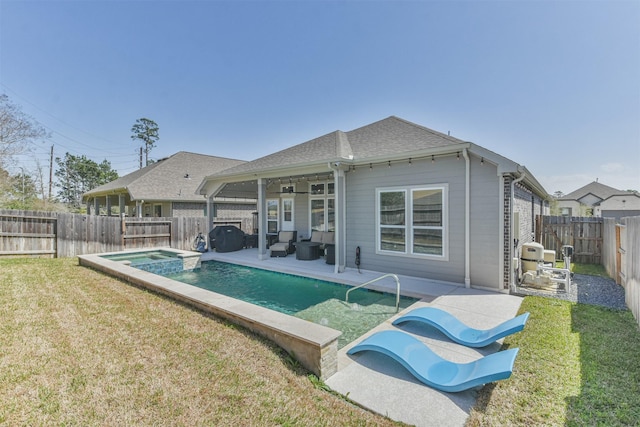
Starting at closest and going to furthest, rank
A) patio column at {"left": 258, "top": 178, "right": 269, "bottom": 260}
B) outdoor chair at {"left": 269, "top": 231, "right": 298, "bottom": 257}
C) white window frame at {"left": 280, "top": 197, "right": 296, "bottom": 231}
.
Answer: patio column at {"left": 258, "top": 178, "right": 269, "bottom": 260} < outdoor chair at {"left": 269, "top": 231, "right": 298, "bottom": 257} < white window frame at {"left": 280, "top": 197, "right": 296, "bottom": 231}

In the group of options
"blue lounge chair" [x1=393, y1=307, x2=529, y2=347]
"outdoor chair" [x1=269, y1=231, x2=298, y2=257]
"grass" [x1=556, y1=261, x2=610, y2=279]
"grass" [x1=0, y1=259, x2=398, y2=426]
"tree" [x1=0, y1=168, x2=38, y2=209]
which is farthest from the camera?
"tree" [x1=0, y1=168, x2=38, y2=209]

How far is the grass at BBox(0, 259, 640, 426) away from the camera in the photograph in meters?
2.42

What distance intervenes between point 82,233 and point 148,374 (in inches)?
443

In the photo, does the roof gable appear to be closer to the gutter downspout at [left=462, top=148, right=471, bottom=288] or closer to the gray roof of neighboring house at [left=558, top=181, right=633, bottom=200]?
the gray roof of neighboring house at [left=558, top=181, right=633, bottom=200]

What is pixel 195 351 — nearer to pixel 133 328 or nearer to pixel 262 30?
pixel 133 328

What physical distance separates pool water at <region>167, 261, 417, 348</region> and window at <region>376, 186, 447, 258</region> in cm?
151

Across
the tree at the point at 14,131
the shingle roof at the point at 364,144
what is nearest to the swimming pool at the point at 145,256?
the shingle roof at the point at 364,144

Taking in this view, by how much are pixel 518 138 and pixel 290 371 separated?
652 inches

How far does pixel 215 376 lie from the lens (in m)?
2.94

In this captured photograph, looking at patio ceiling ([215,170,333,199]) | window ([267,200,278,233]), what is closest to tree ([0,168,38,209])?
patio ceiling ([215,170,333,199])

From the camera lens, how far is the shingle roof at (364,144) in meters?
7.87

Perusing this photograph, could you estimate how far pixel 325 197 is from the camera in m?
11.9

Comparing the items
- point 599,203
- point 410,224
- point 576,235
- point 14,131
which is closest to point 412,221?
point 410,224

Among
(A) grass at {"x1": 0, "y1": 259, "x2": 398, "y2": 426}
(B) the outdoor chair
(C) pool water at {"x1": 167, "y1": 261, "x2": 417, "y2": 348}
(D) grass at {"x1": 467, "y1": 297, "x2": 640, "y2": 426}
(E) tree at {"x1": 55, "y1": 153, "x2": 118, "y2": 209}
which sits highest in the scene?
(E) tree at {"x1": 55, "y1": 153, "x2": 118, "y2": 209}
